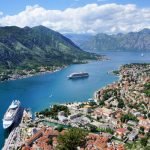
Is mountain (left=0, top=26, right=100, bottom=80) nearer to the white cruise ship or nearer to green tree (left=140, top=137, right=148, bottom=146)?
the white cruise ship

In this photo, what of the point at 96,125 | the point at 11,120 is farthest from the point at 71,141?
the point at 11,120

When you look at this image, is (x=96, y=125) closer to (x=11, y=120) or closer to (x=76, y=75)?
(x=11, y=120)

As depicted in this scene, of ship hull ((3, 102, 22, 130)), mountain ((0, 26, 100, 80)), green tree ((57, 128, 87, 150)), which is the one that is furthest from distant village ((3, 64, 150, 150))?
mountain ((0, 26, 100, 80))

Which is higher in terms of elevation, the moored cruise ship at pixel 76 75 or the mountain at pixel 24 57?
the mountain at pixel 24 57

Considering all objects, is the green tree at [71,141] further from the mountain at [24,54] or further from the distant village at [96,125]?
the mountain at [24,54]

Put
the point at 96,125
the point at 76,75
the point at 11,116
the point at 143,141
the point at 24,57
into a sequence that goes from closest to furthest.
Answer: the point at 143,141, the point at 96,125, the point at 11,116, the point at 76,75, the point at 24,57

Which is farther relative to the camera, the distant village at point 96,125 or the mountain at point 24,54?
the mountain at point 24,54

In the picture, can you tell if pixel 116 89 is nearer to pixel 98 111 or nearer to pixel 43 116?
pixel 98 111

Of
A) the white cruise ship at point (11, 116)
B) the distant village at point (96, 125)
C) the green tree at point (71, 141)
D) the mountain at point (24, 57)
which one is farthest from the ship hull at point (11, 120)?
the mountain at point (24, 57)

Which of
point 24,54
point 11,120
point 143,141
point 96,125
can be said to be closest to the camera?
point 143,141

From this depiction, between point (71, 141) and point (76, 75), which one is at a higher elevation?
point (71, 141)
